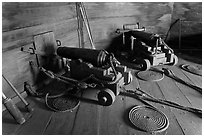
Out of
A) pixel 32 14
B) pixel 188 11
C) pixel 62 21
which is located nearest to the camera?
pixel 32 14

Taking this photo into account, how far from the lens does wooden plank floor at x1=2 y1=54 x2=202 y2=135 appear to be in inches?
61.7

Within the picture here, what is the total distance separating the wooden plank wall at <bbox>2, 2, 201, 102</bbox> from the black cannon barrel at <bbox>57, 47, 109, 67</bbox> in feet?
1.33

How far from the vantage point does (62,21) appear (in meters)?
2.48

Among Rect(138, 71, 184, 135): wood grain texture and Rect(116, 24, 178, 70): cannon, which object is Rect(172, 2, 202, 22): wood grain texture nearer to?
Rect(116, 24, 178, 70): cannon

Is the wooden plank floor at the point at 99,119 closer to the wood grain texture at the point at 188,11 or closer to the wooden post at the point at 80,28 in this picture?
the wooden post at the point at 80,28

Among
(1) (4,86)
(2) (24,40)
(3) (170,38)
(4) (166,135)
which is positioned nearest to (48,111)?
(1) (4,86)

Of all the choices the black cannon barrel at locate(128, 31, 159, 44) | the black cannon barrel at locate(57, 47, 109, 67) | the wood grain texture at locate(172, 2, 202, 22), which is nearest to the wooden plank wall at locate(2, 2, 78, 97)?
the black cannon barrel at locate(57, 47, 109, 67)

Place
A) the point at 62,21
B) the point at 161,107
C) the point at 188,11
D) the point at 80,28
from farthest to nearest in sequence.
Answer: the point at 188,11, the point at 80,28, the point at 62,21, the point at 161,107

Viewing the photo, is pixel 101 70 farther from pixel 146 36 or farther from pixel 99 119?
pixel 146 36

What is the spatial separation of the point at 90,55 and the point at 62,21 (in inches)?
29.9

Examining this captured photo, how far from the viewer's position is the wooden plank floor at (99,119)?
5.14ft

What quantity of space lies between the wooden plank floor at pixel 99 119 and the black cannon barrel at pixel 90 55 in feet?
1.27

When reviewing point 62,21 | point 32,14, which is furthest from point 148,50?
point 32,14

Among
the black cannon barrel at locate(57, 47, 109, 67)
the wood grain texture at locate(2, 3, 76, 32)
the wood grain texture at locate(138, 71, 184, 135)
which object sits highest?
the wood grain texture at locate(2, 3, 76, 32)
